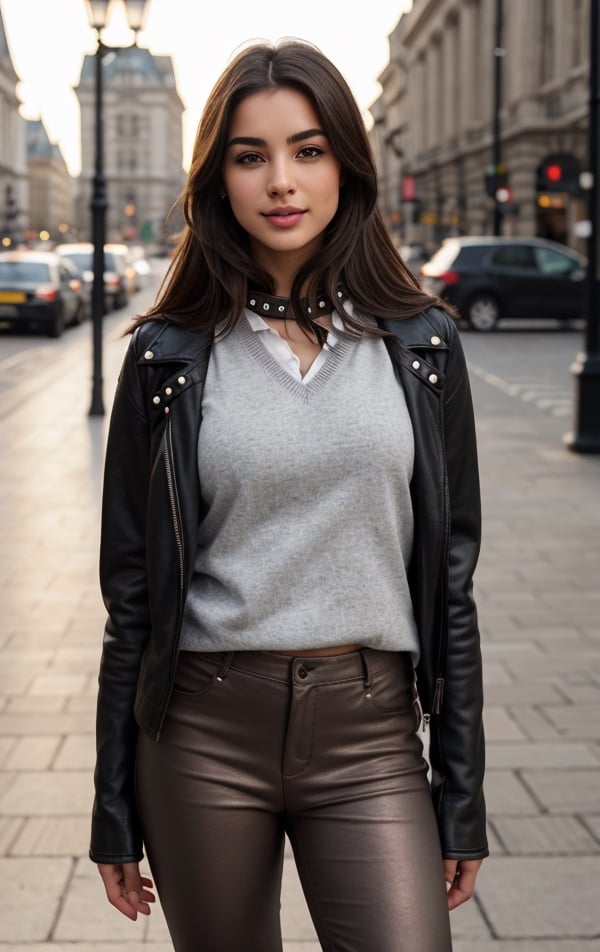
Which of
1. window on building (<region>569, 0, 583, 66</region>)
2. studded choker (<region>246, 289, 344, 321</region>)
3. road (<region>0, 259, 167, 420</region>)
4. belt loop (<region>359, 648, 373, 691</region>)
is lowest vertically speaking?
road (<region>0, 259, 167, 420</region>)

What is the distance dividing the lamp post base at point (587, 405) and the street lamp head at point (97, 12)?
18.1 ft

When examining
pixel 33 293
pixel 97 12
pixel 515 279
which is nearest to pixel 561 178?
pixel 515 279

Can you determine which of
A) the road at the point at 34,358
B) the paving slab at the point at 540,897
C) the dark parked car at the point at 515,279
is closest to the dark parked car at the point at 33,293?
the road at the point at 34,358

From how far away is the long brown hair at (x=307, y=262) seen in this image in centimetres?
222

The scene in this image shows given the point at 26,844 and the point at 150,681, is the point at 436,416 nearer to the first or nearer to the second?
the point at 150,681

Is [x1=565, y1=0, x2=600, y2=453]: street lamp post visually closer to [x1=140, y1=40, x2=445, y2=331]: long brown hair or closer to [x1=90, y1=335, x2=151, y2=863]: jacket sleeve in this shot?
[x1=140, y1=40, x2=445, y2=331]: long brown hair

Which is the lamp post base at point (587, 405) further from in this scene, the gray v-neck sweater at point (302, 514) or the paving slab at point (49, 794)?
the gray v-neck sweater at point (302, 514)

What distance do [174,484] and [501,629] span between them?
14.0ft

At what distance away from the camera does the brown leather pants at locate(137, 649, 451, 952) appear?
2.11m

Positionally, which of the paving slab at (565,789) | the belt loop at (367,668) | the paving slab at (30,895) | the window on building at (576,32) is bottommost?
the paving slab at (30,895)

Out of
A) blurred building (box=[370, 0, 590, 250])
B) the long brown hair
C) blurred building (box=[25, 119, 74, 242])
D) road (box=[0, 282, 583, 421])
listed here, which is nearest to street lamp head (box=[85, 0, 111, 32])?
road (box=[0, 282, 583, 421])

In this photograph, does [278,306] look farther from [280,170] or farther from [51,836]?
[51,836]

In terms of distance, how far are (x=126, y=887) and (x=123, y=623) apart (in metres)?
0.40

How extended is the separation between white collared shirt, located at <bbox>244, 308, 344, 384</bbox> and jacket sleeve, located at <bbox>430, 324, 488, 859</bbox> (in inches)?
6.8
